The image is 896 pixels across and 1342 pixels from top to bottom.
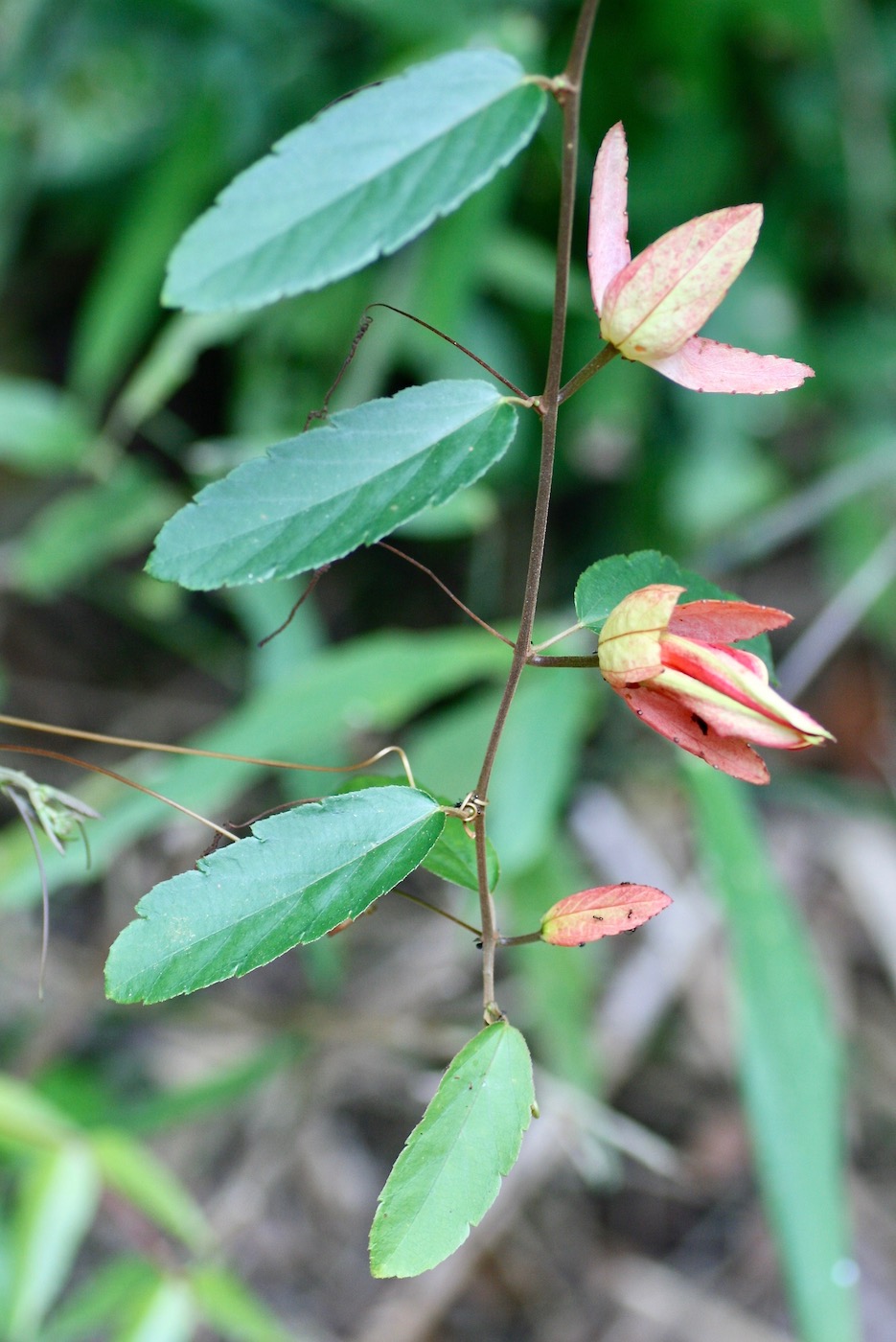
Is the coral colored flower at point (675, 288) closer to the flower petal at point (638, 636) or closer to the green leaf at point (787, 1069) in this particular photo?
the flower petal at point (638, 636)

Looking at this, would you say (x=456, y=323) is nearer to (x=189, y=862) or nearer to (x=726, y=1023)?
(x=189, y=862)

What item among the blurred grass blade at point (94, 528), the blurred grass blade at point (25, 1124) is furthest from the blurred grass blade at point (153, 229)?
the blurred grass blade at point (25, 1124)

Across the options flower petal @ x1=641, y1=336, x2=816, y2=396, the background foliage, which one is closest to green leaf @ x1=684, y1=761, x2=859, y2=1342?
the background foliage

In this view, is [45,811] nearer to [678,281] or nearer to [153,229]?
[678,281]

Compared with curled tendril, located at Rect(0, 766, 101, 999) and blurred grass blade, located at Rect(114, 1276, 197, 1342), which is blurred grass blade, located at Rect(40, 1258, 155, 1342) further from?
curled tendril, located at Rect(0, 766, 101, 999)

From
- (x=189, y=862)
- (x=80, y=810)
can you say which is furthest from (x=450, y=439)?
(x=189, y=862)

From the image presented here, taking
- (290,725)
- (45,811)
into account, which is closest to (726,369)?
(45,811)

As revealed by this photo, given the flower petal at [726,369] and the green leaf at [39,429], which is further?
the green leaf at [39,429]
